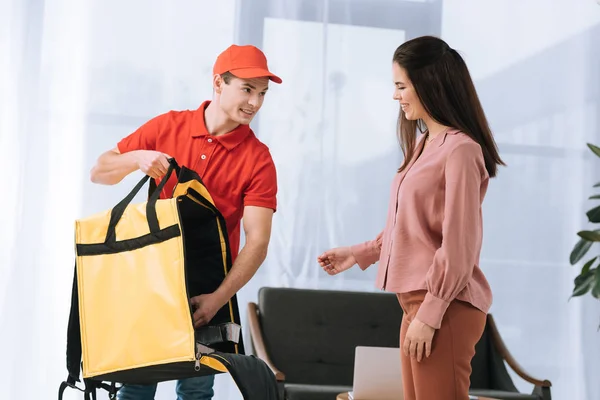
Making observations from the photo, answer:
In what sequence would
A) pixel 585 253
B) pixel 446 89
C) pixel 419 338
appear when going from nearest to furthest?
pixel 419 338
pixel 446 89
pixel 585 253

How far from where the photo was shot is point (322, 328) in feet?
12.7

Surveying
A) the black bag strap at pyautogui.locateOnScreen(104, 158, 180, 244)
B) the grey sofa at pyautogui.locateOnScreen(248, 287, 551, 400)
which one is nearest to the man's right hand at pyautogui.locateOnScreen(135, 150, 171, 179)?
the black bag strap at pyautogui.locateOnScreen(104, 158, 180, 244)

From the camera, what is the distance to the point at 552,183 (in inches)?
169

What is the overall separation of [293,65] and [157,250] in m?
2.52

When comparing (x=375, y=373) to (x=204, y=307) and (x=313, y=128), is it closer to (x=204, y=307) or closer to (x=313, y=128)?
(x=204, y=307)

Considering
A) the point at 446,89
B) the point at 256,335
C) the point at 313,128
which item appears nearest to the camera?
the point at 446,89

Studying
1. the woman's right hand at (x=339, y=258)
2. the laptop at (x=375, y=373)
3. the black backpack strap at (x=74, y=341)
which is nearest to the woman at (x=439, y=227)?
the woman's right hand at (x=339, y=258)

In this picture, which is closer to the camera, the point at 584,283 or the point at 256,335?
the point at 584,283

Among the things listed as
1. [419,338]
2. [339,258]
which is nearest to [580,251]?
[339,258]

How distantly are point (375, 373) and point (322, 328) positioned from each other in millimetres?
1182

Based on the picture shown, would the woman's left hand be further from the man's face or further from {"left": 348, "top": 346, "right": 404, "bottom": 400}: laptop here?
{"left": 348, "top": 346, "right": 404, "bottom": 400}: laptop

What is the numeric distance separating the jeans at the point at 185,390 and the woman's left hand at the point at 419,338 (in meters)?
Answer: 0.66

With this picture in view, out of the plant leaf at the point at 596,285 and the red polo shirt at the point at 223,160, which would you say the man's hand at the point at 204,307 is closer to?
the red polo shirt at the point at 223,160

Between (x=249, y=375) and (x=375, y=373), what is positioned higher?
(x=249, y=375)
